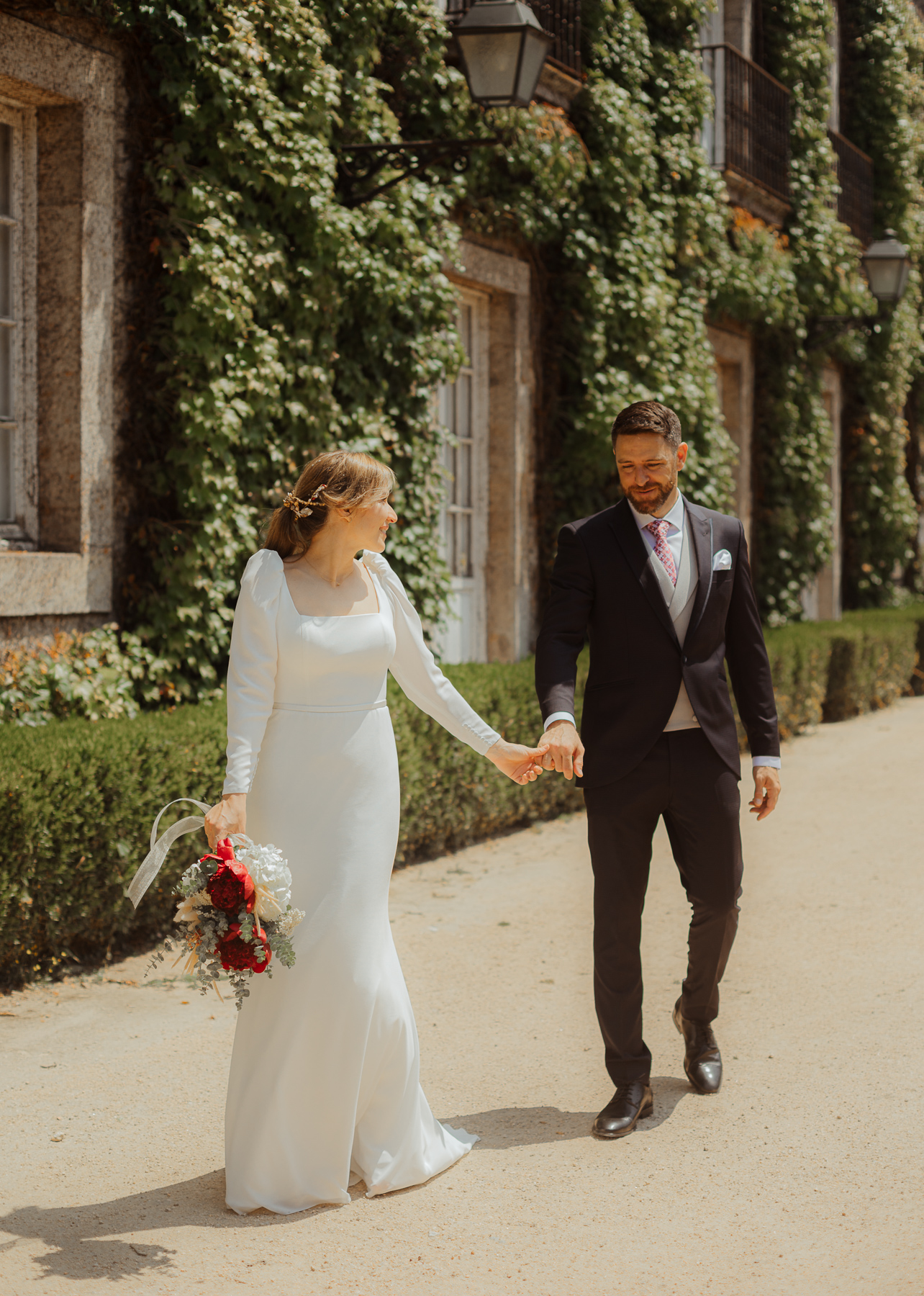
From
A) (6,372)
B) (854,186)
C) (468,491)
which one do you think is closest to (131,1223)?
(6,372)

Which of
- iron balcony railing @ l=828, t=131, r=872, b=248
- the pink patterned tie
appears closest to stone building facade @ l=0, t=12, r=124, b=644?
the pink patterned tie

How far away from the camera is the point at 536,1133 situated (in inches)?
150

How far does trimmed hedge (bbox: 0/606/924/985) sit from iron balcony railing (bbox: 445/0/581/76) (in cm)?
479

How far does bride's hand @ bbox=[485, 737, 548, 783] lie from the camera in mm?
3744

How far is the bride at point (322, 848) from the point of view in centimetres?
331

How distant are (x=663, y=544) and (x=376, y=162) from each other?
4382 mm

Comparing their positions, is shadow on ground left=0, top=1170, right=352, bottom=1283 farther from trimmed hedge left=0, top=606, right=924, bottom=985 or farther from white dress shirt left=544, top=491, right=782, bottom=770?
white dress shirt left=544, top=491, right=782, bottom=770

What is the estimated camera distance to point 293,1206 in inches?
130

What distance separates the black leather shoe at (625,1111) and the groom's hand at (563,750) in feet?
3.00

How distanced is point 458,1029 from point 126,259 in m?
3.99

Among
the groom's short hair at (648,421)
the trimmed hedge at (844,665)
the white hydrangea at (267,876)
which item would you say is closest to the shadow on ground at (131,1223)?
the white hydrangea at (267,876)

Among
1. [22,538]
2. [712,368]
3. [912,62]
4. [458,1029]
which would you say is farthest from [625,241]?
[912,62]

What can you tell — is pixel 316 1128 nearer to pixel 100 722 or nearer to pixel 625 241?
pixel 100 722

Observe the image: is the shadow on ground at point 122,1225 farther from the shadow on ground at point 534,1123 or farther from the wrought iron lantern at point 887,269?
the wrought iron lantern at point 887,269
